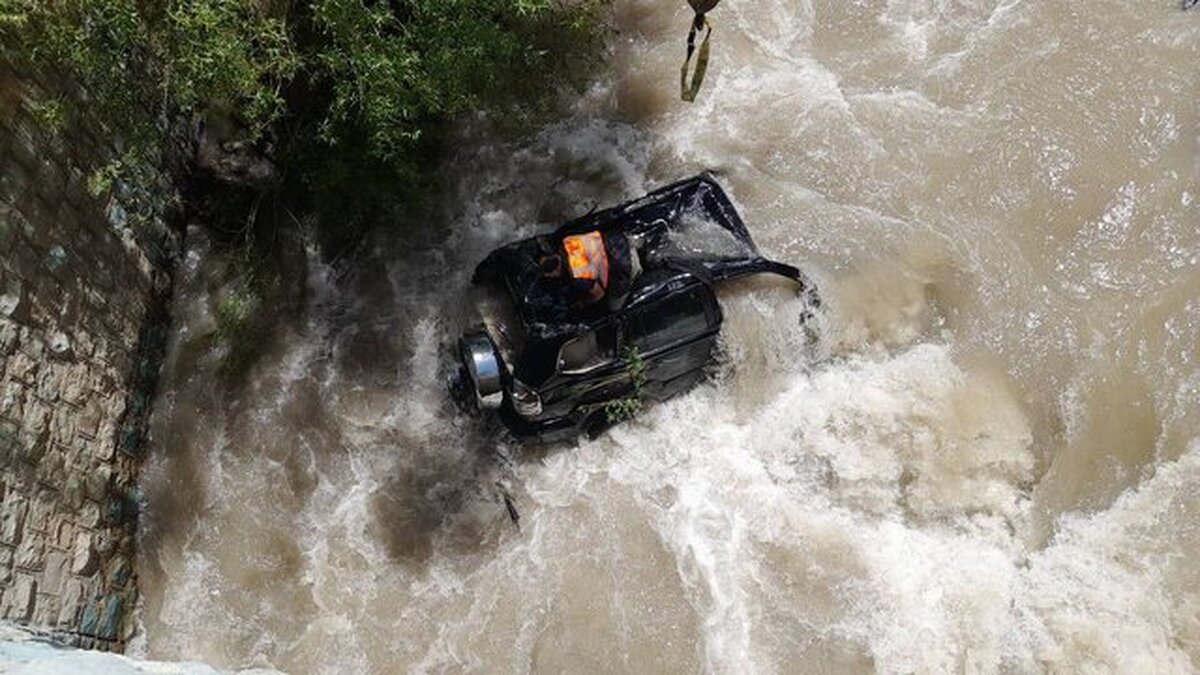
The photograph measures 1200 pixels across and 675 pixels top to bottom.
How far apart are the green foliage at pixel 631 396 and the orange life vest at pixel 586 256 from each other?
0.59 metres

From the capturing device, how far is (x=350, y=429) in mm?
6867

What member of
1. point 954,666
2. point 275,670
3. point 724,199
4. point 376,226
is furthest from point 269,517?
point 954,666

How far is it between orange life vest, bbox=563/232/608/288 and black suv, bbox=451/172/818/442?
0.16 m

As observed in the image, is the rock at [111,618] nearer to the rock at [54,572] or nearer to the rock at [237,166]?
the rock at [54,572]

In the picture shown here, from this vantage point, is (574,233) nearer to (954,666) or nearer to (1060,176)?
(954,666)

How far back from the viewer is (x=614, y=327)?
603 cm

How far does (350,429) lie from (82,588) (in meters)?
2.00

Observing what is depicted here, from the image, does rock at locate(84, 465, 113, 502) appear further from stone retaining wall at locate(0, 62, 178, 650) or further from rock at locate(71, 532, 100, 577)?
rock at locate(71, 532, 100, 577)

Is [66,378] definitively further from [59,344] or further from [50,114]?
[50,114]

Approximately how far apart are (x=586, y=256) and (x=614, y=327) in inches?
20.9

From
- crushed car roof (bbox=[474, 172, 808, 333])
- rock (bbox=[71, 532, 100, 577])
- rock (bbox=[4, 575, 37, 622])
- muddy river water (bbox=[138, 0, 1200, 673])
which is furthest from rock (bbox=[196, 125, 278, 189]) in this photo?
rock (bbox=[4, 575, 37, 622])

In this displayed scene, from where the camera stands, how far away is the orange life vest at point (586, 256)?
19.0ft

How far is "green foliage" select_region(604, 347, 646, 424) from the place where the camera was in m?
6.12

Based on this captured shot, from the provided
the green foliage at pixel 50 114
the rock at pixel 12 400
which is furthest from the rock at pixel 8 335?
the green foliage at pixel 50 114
